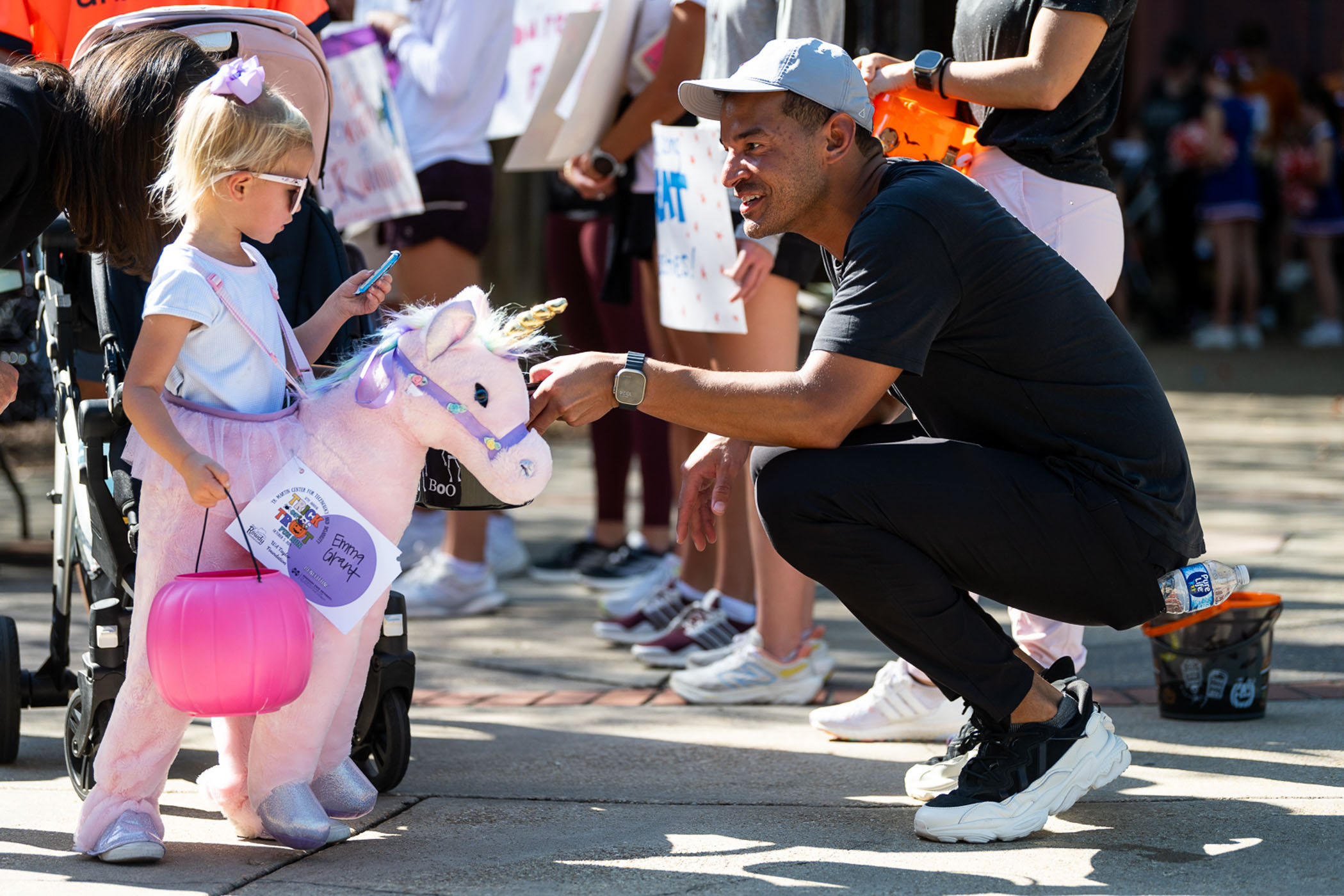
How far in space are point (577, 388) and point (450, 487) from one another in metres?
0.36

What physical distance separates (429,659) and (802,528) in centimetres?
211

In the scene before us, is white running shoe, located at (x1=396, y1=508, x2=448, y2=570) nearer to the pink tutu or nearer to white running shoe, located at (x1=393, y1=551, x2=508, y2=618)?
white running shoe, located at (x1=393, y1=551, x2=508, y2=618)

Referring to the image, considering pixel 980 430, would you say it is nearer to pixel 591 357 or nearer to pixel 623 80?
pixel 591 357

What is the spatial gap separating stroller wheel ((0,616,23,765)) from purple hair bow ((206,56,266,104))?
1.41m

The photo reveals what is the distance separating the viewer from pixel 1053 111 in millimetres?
3496

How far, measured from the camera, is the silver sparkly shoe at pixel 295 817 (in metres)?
2.93

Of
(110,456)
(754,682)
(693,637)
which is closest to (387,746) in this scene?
(110,456)

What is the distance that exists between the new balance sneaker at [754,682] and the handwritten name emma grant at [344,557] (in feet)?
4.96

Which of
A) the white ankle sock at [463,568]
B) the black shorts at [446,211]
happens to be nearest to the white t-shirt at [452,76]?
the black shorts at [446,211]

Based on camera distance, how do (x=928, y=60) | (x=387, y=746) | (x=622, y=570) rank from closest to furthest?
(x=387, y=746) < (x=928, y=60) < (x=622, y=570)

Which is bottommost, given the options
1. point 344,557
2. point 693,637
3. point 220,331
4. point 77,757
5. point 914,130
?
A: point 693,637

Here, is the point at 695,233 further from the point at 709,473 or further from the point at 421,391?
the point at 421,391

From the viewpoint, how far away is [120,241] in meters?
3.15

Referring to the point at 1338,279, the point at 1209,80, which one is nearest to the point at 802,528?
the point at 1209,80
